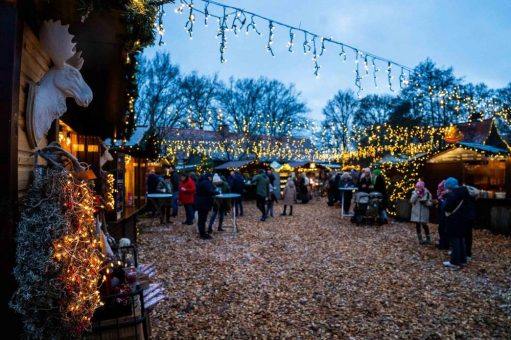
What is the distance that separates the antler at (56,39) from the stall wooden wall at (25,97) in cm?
12

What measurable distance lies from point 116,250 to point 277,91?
1446 inches

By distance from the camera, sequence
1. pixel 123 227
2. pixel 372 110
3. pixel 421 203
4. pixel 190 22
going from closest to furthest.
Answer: pixel 190 22 → pixel 123 227 → pixel 421 203 → pixel 372 110

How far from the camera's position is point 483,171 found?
1447 centimetres

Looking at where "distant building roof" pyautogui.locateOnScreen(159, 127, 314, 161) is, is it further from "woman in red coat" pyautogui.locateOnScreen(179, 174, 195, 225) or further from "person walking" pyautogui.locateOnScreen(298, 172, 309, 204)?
"woman in red coat" pyautogui.locateOnScreen(179, 174, 195, 225)

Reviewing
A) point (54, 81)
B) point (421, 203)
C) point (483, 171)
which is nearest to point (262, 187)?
point (421, 203)

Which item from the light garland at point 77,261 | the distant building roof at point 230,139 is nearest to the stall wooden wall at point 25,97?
the light garland at point 77,261

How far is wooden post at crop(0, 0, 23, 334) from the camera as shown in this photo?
2230mm

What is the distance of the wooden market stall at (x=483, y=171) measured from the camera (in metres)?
10.5

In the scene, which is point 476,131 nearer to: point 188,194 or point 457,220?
point 457,220

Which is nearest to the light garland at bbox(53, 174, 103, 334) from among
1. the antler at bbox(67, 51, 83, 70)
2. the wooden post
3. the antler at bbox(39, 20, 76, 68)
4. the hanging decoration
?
the hanging decoration

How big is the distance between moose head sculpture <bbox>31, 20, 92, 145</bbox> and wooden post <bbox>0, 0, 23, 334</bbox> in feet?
1.38

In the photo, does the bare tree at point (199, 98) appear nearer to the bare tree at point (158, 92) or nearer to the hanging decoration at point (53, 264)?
the bare tree at point (158, 92)

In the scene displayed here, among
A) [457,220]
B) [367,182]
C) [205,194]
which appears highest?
[367,182]

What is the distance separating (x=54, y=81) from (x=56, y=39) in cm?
35
